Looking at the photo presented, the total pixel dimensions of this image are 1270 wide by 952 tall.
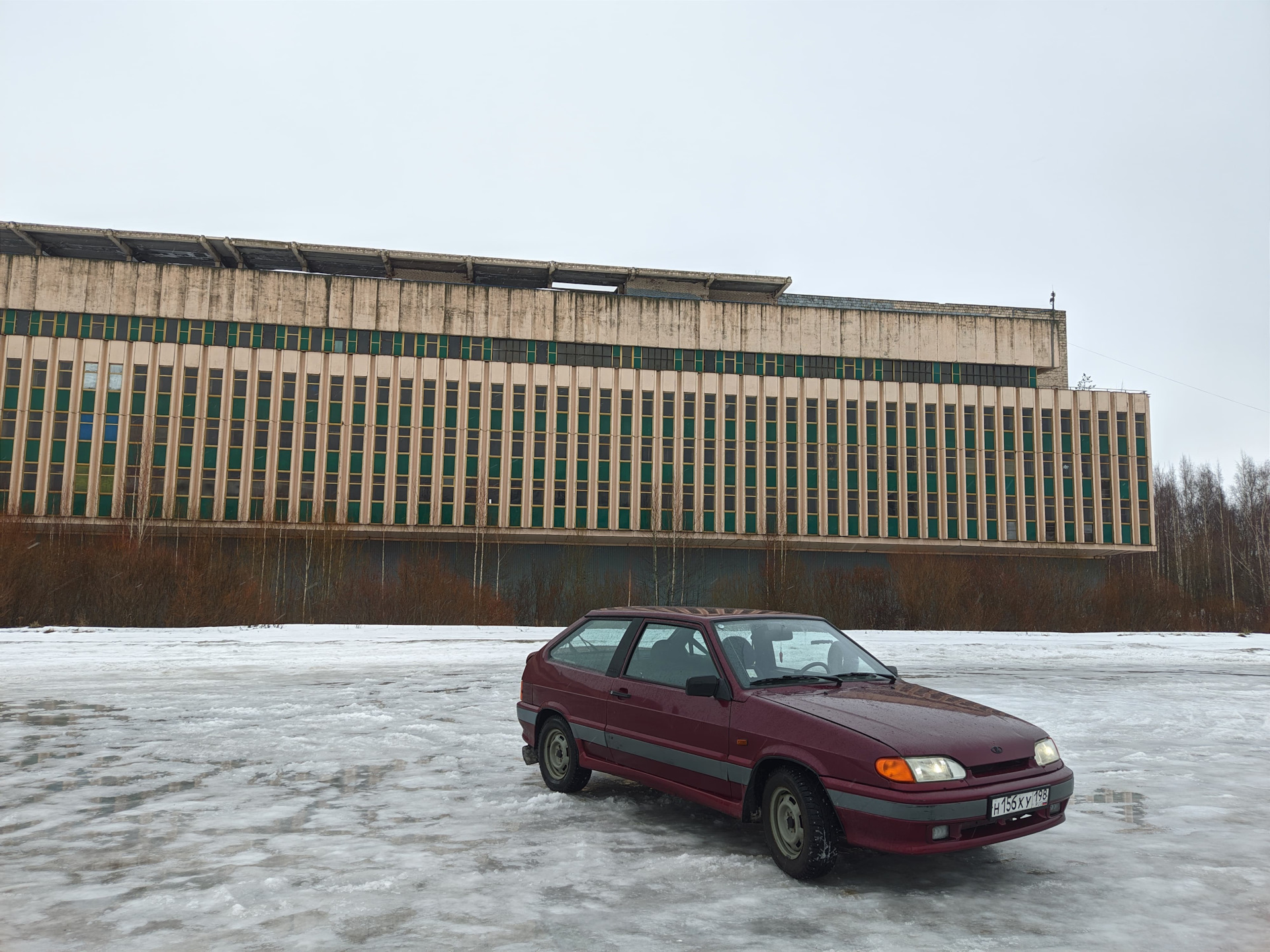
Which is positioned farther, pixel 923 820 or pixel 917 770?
pixel 917 770

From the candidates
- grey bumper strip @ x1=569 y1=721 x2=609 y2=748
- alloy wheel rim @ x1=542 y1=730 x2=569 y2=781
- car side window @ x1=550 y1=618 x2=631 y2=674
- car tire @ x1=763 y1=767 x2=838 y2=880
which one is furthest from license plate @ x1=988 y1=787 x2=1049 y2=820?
alloy wheel rim @ x1=542 y1=730 x2=569 y2=781

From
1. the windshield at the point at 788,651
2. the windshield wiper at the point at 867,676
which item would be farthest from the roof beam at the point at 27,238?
the windshield wiper at the point at 867,676

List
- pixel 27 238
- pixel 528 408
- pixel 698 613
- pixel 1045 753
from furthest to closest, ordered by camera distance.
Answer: pixel 528 408 < pixel 27 238 < pixel 698 613 < pixel 1045 753

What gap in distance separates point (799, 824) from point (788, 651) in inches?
52.3

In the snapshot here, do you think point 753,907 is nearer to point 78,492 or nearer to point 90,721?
point 90,721

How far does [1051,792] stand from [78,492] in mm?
51726

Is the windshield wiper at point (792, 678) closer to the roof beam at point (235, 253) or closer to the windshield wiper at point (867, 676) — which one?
the windshield wiper at point (867, 676)

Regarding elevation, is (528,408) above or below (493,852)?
above

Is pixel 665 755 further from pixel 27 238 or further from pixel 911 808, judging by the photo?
pixel 27 238

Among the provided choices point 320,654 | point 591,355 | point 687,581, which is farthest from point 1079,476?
point 320,654

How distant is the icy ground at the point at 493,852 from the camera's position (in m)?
4.40

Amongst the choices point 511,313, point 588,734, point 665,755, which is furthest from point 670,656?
point 511,313

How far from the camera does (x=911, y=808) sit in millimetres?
4707

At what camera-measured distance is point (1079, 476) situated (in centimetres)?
5378
